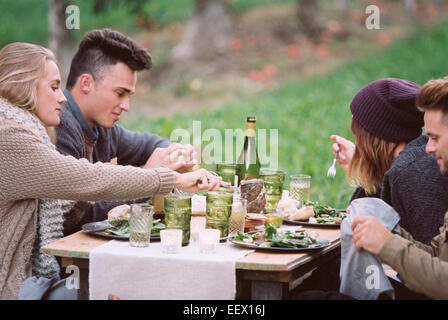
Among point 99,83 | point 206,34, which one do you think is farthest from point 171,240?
point 206,34

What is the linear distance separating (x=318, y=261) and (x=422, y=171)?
665 millimetres

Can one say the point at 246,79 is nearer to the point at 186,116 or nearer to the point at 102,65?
the point at 186,116

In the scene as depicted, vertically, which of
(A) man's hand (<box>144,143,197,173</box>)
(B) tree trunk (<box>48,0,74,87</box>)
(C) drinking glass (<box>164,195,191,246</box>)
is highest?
(B) tree trunk (<box>48,0,74,87</box>)

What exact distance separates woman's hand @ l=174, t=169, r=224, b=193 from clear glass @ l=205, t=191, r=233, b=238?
22 cm

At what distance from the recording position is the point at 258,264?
2.61 m

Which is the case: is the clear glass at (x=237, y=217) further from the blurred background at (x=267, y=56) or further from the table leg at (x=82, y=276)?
the blurred background at (x=267, y=56)

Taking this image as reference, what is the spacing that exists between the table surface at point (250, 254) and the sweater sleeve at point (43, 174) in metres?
0.20

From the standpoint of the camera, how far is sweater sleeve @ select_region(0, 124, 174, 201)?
9.67ft

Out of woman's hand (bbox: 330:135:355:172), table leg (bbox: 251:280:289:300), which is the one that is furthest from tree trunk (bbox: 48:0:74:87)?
table leg (bbox: 251:280:289:300)

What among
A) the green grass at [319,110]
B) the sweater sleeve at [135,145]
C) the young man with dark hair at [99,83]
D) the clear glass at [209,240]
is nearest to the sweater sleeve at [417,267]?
the clear glass at [209,240]

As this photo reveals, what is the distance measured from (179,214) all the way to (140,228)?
0.19 meters

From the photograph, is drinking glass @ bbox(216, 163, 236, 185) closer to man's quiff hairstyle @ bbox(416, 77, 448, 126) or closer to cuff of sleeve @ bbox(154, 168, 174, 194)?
cuff of sleeve @ bbox(154, 168, 174, 194)

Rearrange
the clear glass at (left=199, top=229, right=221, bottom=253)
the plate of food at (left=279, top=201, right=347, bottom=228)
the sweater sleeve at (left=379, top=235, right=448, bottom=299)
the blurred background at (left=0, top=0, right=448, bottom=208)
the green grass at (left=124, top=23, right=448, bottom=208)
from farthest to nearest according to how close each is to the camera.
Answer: the blurred background at (left=0, top=0, right=448, bottom=208)
the green grass at (left=124, top=23, right=448, bottom=208)
the plate of food at (left=279, top=201, right=347, bottom=228)
the clear glass at (left=199, top=229, right=221, bottom=253)
the sweater sleeve at (left=379, top=235, right=448, bottom=299)
